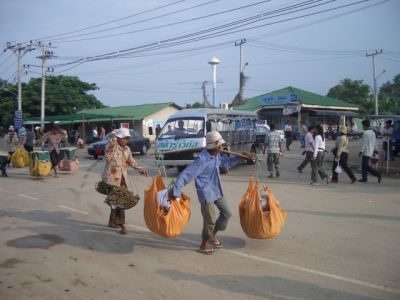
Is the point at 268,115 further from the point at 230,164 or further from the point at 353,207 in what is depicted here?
the point at 353,207

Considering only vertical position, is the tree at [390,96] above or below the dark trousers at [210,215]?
above

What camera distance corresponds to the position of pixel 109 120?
132 feet

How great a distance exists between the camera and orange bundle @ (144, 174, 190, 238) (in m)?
5.75

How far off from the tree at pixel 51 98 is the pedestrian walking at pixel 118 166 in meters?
44.2

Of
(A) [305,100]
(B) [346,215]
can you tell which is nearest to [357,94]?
(A) [305,100]

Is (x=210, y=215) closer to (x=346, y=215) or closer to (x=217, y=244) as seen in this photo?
(x=217, y=244)

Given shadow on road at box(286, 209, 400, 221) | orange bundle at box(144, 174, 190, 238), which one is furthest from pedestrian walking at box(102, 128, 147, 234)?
shadow on road at box(286, 209, 400, 221)

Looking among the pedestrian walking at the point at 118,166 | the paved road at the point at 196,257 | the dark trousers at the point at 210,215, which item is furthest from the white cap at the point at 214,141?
the pedestrian walking at the point at 118,166

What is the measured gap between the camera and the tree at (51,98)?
162 feet

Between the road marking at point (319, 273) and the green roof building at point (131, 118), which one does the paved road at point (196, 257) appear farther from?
the green roof building at point (131, 118)

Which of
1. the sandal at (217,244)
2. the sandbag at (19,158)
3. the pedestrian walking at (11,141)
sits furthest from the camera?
the sandbag at (19,158)

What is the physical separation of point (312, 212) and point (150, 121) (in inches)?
1333

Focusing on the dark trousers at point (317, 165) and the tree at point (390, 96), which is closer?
the dark trousers at point (317, 165)

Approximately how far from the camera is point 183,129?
587 inches
